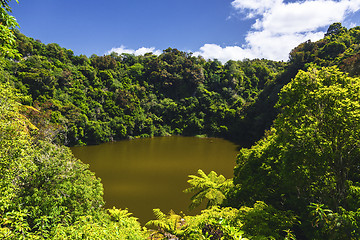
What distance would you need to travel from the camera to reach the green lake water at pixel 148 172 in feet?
47.0

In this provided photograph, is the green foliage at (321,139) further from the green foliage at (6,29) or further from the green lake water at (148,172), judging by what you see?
the green lake water at (148,172)

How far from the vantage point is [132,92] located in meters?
50.6

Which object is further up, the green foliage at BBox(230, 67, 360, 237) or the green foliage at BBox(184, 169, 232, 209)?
the green foliage at BBox(230, 67, 360, 237)

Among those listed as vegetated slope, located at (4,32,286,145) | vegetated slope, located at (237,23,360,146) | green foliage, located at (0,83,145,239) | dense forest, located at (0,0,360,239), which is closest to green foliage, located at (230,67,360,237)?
dense forest, located at (0,0,360,239)

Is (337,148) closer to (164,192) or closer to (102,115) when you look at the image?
(164,192)

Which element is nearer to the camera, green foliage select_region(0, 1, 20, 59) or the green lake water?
green foliage select_region(0, 1, 20, 59)

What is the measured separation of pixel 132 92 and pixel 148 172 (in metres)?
33.5

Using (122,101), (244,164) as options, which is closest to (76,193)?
(244,164)

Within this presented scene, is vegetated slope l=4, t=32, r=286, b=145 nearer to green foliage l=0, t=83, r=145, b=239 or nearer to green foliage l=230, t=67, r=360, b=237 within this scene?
green foliage l=0, t=83, r=145, b=239

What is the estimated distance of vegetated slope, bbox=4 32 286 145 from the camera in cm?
3209

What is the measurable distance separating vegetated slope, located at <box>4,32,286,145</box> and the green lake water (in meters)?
6.96

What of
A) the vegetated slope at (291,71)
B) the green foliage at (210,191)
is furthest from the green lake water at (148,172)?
the vegetated slope at (291,71)

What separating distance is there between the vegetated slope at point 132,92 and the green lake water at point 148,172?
6964 millimetres

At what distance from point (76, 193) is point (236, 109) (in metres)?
44.1
